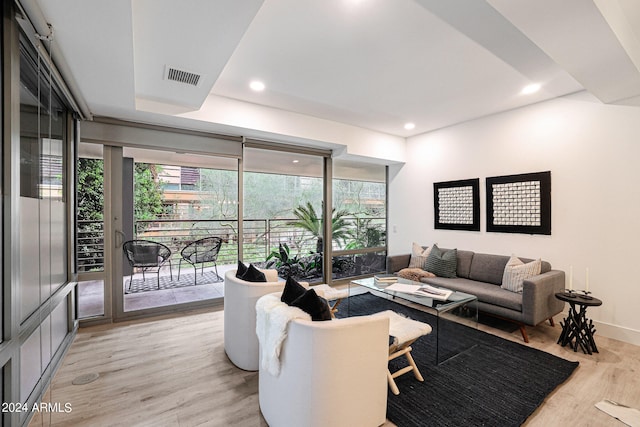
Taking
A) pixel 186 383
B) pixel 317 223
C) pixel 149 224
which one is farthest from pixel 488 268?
pixel 149 224

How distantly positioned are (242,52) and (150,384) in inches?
110

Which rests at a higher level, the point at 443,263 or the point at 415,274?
the point at 443,263

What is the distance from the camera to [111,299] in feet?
10.8

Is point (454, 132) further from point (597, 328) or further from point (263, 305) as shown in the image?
point (263, 305)

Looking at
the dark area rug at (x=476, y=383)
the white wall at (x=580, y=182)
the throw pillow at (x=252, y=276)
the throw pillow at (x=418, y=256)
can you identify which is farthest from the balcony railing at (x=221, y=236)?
the dark area rug at (x=476, y=383)

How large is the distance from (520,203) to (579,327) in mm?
1537

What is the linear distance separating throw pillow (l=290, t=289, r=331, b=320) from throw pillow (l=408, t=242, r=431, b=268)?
3.04 m

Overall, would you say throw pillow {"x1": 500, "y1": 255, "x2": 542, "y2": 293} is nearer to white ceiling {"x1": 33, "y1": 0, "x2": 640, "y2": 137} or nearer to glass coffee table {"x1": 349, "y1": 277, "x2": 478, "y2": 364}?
glass coffee table {"x1": 349, "y1": 277, "x2": 478, "y2": 364}

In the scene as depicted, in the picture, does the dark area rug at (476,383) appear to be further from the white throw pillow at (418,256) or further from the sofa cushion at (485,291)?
the white throw pillow at (418,256)

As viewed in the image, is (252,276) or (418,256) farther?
(418,256)

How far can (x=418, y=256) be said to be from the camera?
14.6ft

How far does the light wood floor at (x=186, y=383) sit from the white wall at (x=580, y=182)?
64 cm

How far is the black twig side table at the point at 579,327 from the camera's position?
8.71 ft

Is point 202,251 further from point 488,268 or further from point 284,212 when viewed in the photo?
point 488,268
